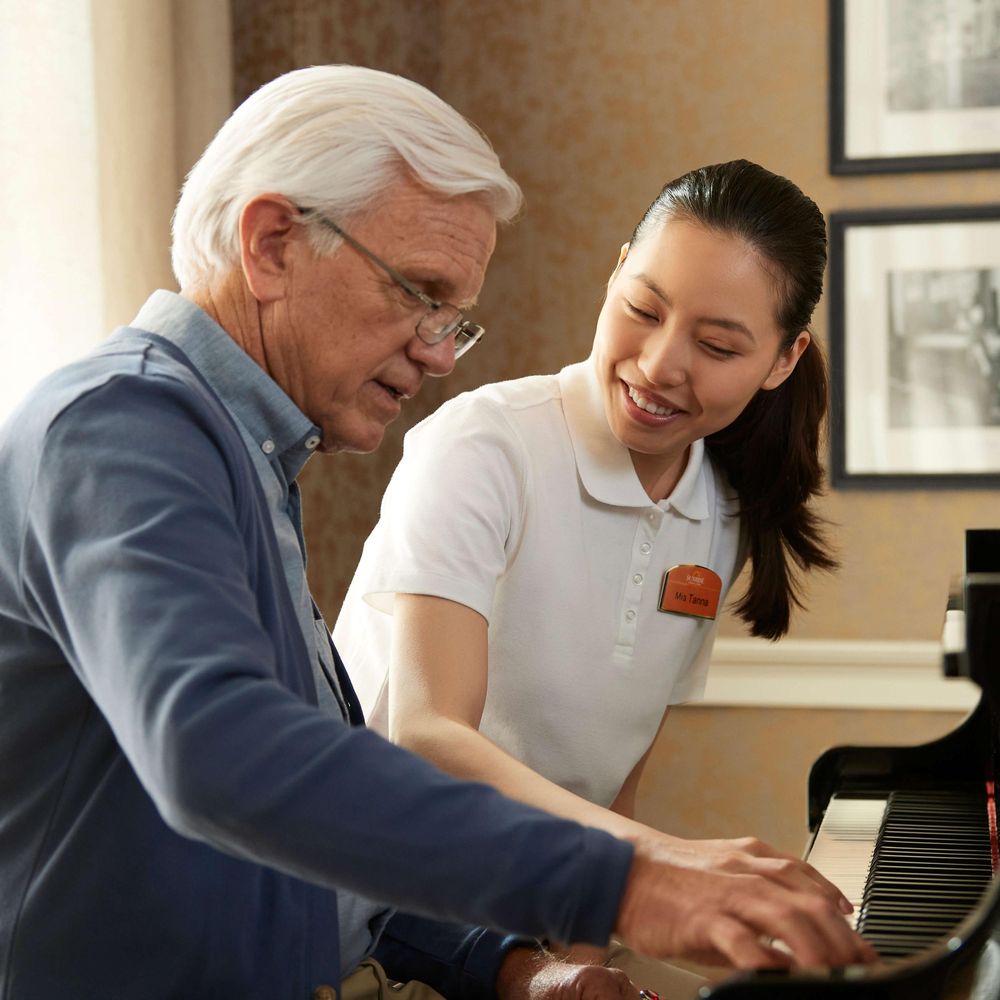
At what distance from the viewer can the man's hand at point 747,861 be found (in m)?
1.11

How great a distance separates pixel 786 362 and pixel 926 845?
0.68 metres

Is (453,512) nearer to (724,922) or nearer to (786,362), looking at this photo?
(786,362)

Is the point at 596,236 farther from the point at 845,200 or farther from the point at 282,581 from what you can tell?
the point at 282,581

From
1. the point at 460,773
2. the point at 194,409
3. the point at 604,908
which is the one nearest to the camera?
the point at 604,908

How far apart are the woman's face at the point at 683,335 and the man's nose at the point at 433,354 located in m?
0.45

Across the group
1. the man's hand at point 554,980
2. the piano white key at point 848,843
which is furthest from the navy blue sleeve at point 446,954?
the piano white key at point 848,843

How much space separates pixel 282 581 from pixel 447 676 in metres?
0.41

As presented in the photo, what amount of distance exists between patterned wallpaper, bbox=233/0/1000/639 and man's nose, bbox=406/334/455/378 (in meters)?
1.66

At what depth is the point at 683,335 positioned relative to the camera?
1714mm

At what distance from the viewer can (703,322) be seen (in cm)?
172

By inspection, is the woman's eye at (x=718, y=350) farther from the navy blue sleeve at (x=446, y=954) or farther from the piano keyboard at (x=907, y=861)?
the navy blue sleeve at (x=446, y=954)

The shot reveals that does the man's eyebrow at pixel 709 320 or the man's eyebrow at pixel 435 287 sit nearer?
the man's eyebrow at pixel 435 287

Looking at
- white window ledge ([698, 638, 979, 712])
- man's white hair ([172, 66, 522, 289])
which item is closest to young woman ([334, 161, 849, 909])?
man's white hair ([172, 66, 522, 289])

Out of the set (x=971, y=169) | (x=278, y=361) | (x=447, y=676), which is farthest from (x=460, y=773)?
(x=971, y=169)
